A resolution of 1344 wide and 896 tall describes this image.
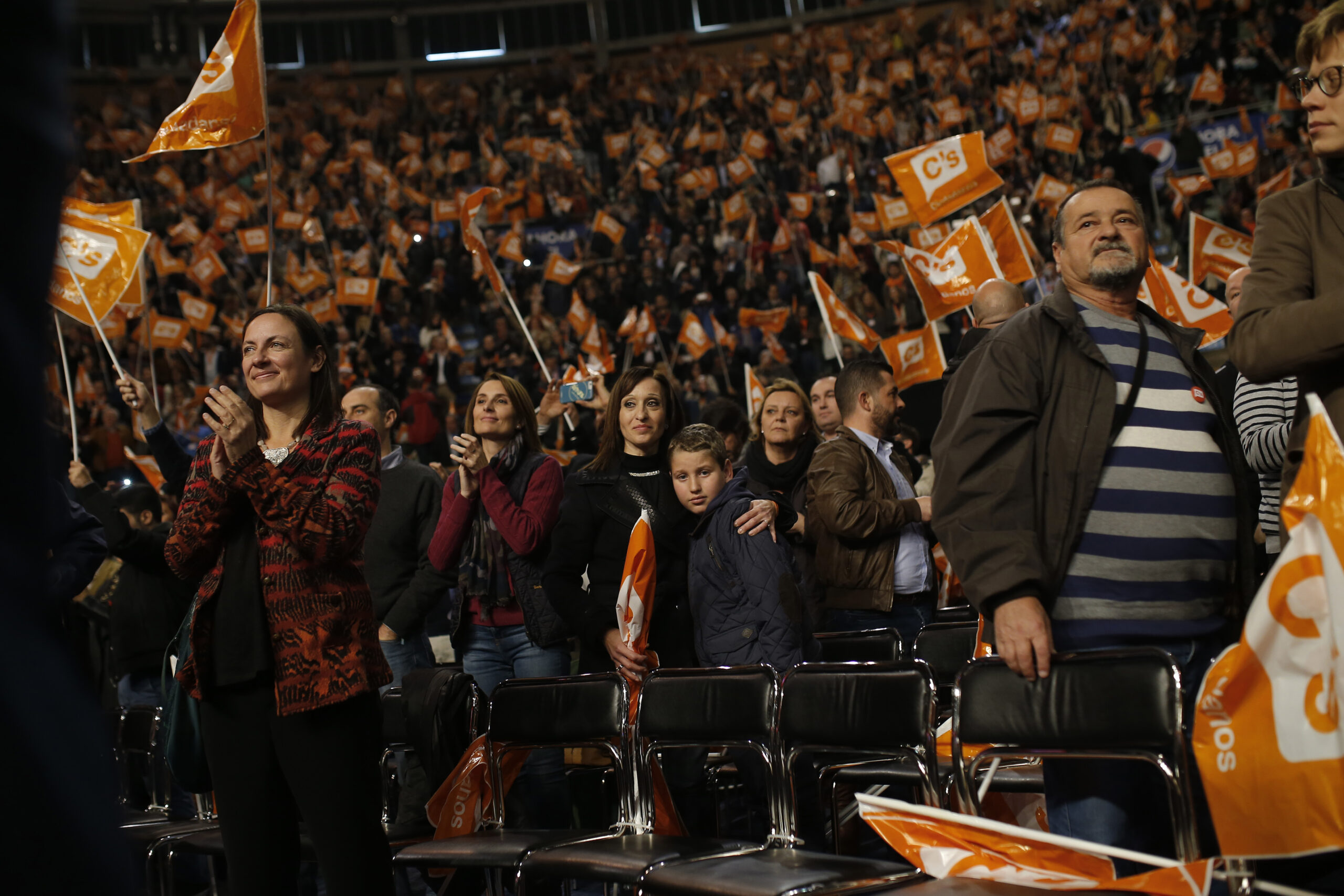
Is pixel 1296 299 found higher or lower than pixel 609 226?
lower

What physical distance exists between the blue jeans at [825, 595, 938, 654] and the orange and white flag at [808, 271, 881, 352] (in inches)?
116

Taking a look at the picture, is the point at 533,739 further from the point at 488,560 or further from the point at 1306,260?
the point at 1306,260

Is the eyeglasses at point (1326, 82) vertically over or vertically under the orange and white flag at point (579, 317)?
under

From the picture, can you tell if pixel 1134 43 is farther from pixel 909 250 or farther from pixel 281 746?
pixel 281 746

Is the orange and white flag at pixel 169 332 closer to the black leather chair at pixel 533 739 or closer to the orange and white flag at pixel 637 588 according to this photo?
the black leather chair at pixel 533 739

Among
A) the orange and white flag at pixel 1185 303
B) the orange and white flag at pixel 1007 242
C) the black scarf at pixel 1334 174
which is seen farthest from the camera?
the orange and white flag at pixel 1007 242

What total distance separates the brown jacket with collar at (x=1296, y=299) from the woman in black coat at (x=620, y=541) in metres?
1.92

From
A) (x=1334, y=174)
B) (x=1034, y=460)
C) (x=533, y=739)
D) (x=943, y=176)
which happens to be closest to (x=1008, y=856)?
(x=1034, y=460)

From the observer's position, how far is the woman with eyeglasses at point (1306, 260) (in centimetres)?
184

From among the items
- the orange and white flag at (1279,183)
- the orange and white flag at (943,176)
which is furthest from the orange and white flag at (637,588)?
the orange and white flag at (1279,183)

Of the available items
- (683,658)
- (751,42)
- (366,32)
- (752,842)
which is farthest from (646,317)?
(366,32)

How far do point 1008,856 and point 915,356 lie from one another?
5113mm

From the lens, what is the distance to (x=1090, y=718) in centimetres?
219

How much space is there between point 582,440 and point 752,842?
4035 mm
